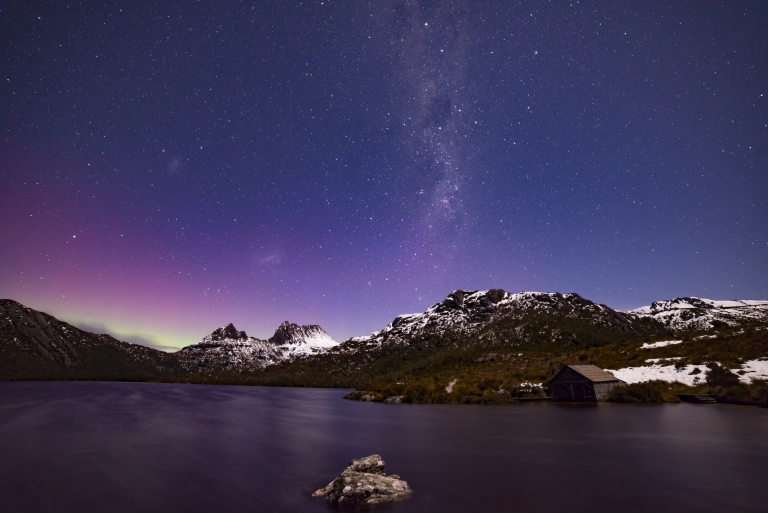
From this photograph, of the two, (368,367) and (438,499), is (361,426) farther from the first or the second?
(368,367)

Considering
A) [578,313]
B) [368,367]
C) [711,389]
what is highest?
[578,313]

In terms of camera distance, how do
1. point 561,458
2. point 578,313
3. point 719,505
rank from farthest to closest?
1. point 578,313
2. point 561,458
3. point 719,505

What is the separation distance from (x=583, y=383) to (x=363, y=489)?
52.7 metres

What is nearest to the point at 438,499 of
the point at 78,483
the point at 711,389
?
the point at 78,483

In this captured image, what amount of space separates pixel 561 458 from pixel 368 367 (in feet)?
599

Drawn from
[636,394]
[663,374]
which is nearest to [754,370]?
[663,374]

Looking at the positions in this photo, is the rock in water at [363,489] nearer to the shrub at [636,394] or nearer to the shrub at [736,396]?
the shrub at [636,394]

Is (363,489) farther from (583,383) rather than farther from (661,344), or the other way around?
(661,344)

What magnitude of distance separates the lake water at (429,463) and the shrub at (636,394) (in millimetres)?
9074

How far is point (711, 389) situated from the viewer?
50688 millimetres

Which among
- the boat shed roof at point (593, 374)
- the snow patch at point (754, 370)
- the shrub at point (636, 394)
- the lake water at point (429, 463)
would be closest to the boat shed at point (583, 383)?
the boat shed roof at point (593, 374)

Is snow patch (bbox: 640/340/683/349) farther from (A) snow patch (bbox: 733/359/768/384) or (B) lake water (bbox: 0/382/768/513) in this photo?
(B) lake water (bbox: 0/382/768/513)

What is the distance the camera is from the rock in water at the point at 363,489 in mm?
16375

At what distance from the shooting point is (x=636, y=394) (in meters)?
53.8
